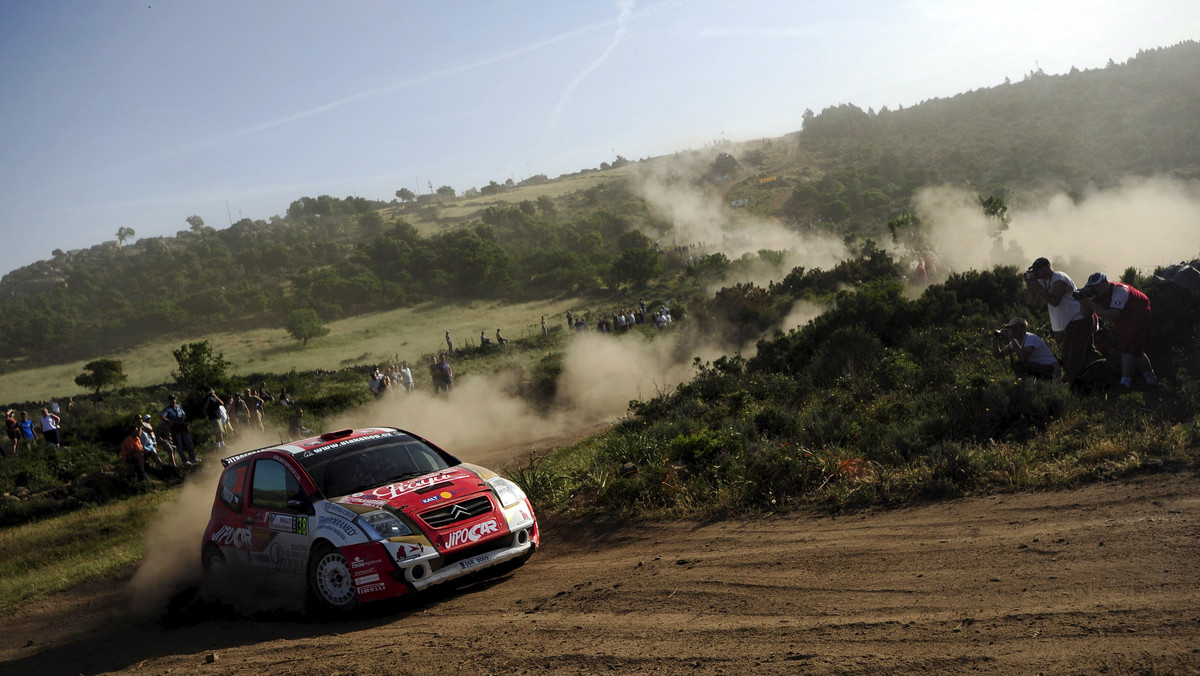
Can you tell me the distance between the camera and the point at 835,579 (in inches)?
226

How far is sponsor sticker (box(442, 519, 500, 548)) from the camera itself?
23.4 feet

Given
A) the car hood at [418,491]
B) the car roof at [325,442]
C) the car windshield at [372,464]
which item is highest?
the car roof at [325,442]

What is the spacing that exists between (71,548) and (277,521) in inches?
412

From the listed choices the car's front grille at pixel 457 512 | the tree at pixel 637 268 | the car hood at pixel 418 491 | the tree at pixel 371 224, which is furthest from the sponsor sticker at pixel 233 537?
the tree at pixel 371 224

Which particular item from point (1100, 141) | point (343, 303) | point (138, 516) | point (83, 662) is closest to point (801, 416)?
→ point (83, 662)

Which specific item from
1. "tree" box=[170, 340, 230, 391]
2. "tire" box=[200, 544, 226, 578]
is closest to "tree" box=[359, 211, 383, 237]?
"tree" box=[170, 340, 230, 391]

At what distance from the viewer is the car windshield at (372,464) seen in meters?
7.82

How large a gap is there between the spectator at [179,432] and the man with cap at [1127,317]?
67.0 feet

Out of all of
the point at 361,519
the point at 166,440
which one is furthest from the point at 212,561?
the point at 166,440

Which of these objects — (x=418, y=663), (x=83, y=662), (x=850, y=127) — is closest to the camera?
(x=418, y=663)

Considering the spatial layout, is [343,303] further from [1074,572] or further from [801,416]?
[1074,572]

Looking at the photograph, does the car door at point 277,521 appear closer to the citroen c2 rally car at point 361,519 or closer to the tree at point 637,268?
the citroen c2 rally car at point 361,519

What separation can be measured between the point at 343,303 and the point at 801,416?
5930 centimetres

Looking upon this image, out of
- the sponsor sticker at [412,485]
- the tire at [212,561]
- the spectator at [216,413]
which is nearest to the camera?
the sponsor sticker at [412,485]
